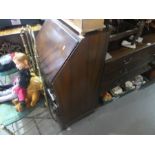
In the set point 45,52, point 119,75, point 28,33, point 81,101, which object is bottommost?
point 81,101

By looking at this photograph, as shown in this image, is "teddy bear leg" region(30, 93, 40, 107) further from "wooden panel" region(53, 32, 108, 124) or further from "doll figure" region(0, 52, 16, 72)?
"doll figure" region(0, 52, 16, 72)

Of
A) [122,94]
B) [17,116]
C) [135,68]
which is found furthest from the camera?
[122,94]

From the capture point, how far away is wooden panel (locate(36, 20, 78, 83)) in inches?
45.0

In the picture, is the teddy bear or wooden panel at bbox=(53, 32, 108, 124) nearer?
wooden panel at bbox=(53, 32, 108, 124)

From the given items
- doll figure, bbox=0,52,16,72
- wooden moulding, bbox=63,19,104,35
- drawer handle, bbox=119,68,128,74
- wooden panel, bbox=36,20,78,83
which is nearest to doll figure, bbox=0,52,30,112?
wooden panel, bbox=36,20,78,83

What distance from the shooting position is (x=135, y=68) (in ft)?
5.82

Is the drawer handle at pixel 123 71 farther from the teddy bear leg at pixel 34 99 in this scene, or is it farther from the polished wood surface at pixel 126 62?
the teddy bear leg at pixel 34 99

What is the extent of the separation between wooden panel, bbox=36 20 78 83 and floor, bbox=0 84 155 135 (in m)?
0.69

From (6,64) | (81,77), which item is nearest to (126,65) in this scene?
(81,77)

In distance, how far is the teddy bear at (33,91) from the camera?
142 centimetres
